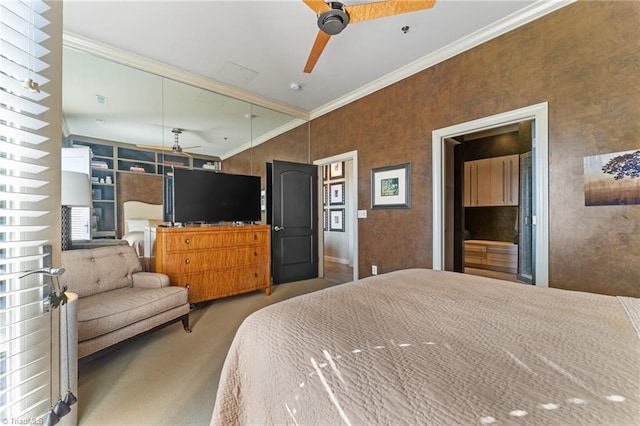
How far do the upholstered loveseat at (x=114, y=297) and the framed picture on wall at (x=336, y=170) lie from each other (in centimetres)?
451

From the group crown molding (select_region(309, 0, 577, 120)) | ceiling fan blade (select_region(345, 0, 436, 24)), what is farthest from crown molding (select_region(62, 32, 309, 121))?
ceiling fan blade (select_region(345, 0, 436, 24))

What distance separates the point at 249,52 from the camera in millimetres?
2863

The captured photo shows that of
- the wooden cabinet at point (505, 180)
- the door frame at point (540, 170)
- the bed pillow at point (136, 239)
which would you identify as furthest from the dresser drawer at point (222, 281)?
the wooden cabinet at point (505, 180)

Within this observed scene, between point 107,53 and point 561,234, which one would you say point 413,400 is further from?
point 107,53

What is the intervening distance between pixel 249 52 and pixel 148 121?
1.56m

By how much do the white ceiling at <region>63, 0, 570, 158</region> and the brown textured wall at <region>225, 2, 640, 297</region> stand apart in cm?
26

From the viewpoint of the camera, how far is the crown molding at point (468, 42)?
2.20m

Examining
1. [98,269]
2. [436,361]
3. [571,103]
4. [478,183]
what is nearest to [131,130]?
[98,269]

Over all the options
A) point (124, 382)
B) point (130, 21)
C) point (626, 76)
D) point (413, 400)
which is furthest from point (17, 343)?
point (626, 76)

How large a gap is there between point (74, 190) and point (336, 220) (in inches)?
193

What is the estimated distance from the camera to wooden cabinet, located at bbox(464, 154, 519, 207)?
4641 millimetres

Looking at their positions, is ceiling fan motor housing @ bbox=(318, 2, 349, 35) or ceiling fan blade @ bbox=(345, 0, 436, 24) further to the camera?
ceiling fan motor housing @ bbox=(318, 2, 349, 35)

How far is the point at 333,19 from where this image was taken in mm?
1979

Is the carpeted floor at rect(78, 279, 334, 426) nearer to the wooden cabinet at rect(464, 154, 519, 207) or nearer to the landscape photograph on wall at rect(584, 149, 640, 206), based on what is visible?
the landscape photograph on wall at rect(584, 149, 640, 206)
